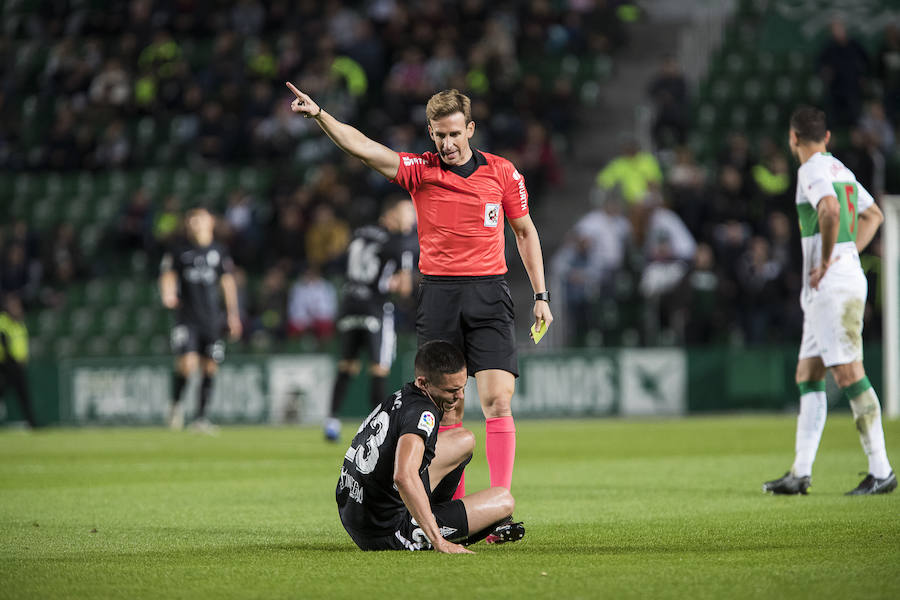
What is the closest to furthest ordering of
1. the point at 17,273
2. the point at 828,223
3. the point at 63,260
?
the point at 828,223
the point at 17,273
the point at 63,260

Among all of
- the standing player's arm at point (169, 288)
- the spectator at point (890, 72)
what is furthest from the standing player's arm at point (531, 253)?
the spectator at point (890, 72)

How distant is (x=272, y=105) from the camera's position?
84.2 ft

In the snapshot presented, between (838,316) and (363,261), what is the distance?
23.8 feet

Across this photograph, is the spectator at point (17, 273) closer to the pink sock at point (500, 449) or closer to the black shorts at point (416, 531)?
the pink sock at point (500, 449)

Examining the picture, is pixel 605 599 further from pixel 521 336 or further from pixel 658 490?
pixel 521 336

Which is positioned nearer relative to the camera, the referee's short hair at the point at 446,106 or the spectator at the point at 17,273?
the referee's short hair at the point at 446,106

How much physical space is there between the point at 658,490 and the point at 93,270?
57.0 feet

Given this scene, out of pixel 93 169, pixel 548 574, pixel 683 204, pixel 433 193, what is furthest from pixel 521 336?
pixel 548 574

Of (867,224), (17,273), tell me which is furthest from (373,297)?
(17,273)

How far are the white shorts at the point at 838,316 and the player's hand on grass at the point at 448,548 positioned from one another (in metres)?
3.70

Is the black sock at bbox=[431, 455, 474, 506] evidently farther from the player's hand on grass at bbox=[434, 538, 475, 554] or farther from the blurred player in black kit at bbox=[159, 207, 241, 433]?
the blurred player in black kit at bbox=[159, 207, 241, 433]

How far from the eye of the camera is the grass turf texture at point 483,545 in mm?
5398

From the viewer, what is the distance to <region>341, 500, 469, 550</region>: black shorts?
6.32 metres

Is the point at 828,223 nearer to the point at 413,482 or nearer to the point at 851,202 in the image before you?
the point at 851,202
